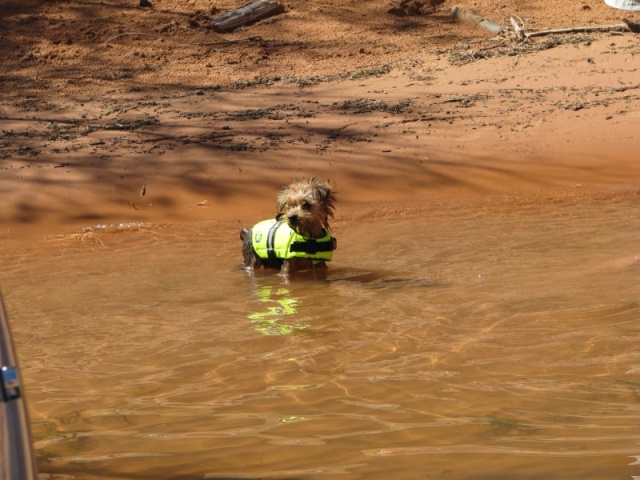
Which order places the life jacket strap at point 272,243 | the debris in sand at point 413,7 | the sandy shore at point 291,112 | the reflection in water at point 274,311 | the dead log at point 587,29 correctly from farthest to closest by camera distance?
the debris in sand at point 413,7, the dead log at point 587,29, the sandy shore at point 291,112, the life jacket strap at point 272,243, the reflection in water at point 274,311

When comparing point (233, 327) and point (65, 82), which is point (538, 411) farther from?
point (65, 82)

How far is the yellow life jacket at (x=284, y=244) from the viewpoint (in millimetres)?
7660

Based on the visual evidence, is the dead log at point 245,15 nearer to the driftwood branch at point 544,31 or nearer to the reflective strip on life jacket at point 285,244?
the driftwood branch at point 544,31

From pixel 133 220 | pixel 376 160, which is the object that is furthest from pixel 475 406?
pixel 376 160

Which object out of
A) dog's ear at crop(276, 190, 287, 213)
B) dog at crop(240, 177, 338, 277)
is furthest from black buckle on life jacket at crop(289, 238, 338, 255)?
dog's ear at crop(276, 190, 287, 213)

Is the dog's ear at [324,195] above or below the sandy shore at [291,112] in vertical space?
below

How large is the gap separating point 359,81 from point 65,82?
4.86 m

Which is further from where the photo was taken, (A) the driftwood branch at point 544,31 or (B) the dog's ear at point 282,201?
(A) the driftwood branch at point 544,31

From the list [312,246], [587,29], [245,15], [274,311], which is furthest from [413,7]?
[274,311]

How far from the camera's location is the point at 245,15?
19078 mm

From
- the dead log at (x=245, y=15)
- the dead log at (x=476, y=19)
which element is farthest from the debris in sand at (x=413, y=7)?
the dead log at (x=245, y=15)

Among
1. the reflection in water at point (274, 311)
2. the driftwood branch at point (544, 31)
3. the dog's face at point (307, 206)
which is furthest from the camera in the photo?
the driftwood branch at point (544, 31)

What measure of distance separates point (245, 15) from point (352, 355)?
14.7 metres

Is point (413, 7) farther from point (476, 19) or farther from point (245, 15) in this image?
point (245, 15)
